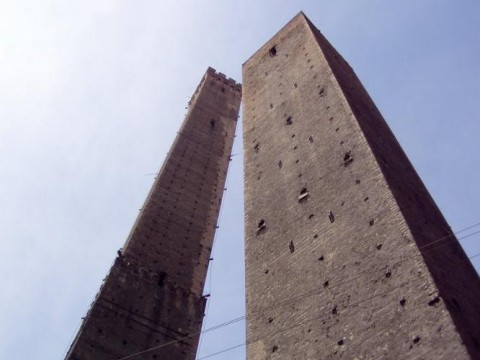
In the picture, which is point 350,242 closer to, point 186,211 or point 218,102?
point 186,211

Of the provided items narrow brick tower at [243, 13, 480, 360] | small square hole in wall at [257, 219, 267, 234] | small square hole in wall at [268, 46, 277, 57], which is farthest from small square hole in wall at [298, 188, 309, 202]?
small square hole in wall at [268, 46, 277, 57]

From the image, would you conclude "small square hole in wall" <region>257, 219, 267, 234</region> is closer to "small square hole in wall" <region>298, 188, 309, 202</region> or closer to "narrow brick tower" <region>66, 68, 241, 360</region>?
"small square hole in wall" <region>298, 188, 309, 202</region>

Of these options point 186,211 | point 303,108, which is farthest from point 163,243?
point 303,108

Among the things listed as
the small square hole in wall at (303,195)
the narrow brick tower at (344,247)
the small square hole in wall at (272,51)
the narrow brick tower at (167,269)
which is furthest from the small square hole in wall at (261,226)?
the small square hole in wall at (272,51)

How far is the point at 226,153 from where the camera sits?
20016 mm

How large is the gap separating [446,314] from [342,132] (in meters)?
3.99

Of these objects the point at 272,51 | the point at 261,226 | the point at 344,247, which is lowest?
the point at 344,247

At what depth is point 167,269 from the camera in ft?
45.3

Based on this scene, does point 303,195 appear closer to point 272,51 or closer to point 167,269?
point 167,269

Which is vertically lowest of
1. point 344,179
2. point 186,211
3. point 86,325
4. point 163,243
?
point 344,179

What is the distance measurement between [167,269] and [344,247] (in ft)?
24.7

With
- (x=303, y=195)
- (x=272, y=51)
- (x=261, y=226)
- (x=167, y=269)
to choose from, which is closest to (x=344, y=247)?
(x=303, y=195)

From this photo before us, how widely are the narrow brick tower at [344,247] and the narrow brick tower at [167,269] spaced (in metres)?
4.01

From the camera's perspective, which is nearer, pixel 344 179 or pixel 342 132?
pixel 344 179
